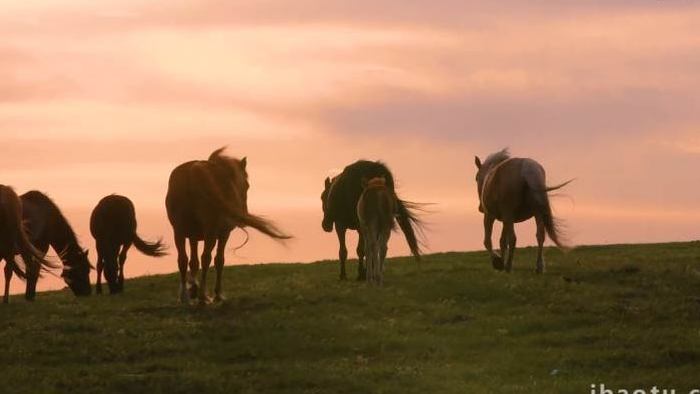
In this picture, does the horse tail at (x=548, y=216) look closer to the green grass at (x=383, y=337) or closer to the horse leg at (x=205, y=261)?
the green grass at (x=383, y=337)

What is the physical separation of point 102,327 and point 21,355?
2.15 metres

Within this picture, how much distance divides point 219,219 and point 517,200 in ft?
27.5

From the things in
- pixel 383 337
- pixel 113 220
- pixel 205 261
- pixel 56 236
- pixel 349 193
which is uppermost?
pixel 349 193

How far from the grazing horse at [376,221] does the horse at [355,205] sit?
1.34 m

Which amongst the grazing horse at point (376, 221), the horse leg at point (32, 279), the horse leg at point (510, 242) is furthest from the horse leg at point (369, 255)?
the horse leg at point (32, 279)

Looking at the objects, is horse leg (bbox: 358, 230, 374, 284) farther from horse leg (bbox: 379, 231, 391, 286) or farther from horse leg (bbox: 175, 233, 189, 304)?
horse leg (bbox: 175, 233, 189, 304)

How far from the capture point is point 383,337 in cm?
2084

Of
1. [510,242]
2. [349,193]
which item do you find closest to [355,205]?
[349,193]

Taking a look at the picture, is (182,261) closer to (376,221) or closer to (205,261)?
(205,261)

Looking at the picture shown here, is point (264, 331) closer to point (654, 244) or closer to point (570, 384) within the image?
point (570, 384)

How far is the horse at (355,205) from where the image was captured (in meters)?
28.8

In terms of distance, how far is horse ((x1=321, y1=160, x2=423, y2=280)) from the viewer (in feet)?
94.6

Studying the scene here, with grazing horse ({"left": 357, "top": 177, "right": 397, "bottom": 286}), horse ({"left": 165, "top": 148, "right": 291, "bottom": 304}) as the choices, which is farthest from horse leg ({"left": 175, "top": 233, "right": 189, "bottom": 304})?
grazing horse ({"left": 357, "top": 177, "right": 397, "bottom": 286})

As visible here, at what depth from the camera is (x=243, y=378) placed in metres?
17.8
